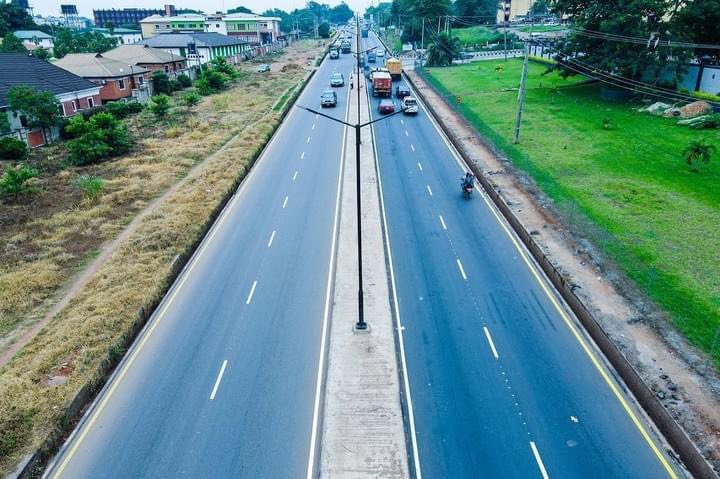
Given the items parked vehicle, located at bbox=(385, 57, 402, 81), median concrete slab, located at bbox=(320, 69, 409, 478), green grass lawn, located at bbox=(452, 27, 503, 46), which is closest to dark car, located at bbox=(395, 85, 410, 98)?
parked vehicle, located at bbox=(385, 57, 402, 81)

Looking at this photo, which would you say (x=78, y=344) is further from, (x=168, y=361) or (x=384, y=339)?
(x=384, y=339)

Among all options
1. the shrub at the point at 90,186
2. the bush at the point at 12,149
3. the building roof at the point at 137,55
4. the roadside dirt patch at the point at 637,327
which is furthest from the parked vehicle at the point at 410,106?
the building roof at the point at 137,55

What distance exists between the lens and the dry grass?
1537 cm

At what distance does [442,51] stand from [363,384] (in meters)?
85.8

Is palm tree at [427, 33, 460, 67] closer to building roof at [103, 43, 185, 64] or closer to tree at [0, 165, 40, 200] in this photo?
building roof at [103, 43, 185, 64]

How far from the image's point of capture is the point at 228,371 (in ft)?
54.3

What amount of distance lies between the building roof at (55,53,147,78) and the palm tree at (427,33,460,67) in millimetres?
50295

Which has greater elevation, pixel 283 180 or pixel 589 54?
pixel 589 54

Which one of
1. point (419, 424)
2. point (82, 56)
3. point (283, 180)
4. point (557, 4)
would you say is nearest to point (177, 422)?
point (419, 424)

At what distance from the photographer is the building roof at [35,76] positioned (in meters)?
50.2

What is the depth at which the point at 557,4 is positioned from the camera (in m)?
58.6

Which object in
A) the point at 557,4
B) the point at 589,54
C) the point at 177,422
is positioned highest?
the point at 557,4

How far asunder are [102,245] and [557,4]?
5700 centimetres

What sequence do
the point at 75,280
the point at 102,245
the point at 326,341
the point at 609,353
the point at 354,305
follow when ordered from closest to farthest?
the point at 609,353
the point at 326,341
the point at 354,305
the point at 75,280
the point at 102,245
